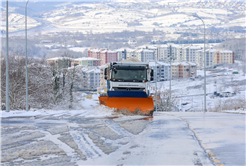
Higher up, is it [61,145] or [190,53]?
[190,53]

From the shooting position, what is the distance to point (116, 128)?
13125 mm

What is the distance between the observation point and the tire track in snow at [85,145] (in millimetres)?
8984

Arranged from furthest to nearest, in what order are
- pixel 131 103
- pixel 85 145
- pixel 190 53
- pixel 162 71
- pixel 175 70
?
pixel 190 53 < pixel 175 70 < pixel 162 71 < pixel 131 103 < pixel 85 145

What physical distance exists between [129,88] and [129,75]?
100cm

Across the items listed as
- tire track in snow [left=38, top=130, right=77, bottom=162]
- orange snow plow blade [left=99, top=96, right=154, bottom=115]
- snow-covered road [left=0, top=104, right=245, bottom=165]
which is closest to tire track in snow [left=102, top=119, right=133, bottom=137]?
snow-covered road [left=0, top=104, right=245, bottom=165]

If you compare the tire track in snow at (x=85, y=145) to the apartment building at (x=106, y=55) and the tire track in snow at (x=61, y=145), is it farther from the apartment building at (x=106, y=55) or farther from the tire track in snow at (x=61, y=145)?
the apartment building at (x=106, y=55)

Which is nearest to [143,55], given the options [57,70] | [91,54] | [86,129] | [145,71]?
[91,54]

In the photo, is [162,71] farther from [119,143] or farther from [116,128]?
[119,143]

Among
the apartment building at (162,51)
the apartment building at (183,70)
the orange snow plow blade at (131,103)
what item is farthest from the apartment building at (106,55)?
the orange snow plow blade at (131,103)

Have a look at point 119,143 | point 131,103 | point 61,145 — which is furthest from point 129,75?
point 61,145

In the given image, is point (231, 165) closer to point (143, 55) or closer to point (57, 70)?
point (57, 70)

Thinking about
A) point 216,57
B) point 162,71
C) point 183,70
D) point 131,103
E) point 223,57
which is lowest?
point 131,103

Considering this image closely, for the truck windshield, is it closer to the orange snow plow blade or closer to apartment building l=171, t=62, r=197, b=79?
the orange snow plow blade

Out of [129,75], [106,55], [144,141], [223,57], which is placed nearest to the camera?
[144,141]
